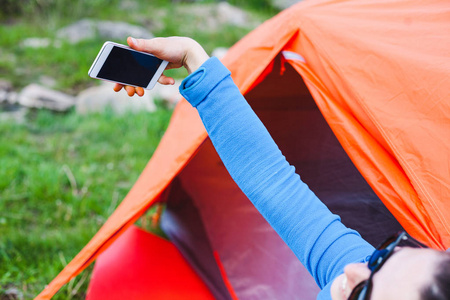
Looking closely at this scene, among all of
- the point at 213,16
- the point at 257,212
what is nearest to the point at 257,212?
the point at 257,212

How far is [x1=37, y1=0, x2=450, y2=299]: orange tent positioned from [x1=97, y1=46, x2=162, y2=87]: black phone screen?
31 centimetres

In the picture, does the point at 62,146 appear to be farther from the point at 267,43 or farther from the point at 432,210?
the point at 432,210

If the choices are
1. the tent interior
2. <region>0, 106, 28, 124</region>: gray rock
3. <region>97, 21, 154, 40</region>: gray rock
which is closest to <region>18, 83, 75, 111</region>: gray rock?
<region>0, 106, 28, 124</region>: gray rock

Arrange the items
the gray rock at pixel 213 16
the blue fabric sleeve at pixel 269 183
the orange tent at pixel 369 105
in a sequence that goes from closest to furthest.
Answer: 1. the blue fabric sleeve at pixel 269 183
2. the orange tent at pixel 369 105
3. the gray rock at pixel 213 16

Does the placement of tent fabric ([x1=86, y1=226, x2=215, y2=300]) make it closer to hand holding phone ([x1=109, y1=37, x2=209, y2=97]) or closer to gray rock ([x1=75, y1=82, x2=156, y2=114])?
hand holding phone ([x1=109, y1=37, x2=209, y2=97])

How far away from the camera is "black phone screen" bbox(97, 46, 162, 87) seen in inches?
33.2

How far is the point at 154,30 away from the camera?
4.68 meters

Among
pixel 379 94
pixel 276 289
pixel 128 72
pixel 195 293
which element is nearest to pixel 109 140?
pixel 195 293

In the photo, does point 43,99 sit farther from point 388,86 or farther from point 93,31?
point 388,86

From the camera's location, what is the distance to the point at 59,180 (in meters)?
2.00

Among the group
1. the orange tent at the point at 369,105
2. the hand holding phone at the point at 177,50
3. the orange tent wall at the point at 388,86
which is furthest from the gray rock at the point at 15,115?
the hand holding phone at the point at 177,50

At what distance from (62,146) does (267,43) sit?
1.60m

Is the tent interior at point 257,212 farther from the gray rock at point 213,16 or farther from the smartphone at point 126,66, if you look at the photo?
the gray rock at point 213,16

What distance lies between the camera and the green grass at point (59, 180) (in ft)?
5.04
